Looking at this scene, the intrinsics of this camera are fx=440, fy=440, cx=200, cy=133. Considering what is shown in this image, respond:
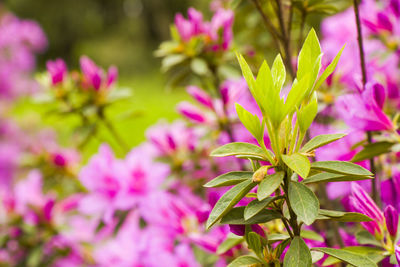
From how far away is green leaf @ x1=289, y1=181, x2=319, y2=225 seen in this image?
0.39m

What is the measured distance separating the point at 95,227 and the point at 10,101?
2.88m

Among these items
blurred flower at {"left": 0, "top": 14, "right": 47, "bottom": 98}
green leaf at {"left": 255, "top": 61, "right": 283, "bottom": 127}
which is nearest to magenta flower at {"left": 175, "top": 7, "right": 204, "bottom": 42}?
green leaf at {"left": 255, "top": 61, "right": 283, "bottom": 127}

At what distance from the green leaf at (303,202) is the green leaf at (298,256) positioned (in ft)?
0.14

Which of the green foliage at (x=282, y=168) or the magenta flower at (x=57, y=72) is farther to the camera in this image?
the magenta flower at (x=57, y=72)

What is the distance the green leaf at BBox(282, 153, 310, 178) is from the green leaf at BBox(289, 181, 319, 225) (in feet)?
0.12

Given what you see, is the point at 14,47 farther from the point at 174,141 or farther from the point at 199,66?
the point at 199,66

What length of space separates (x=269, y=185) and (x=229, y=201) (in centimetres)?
4

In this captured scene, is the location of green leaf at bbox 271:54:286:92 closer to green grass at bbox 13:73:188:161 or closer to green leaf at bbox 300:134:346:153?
green leaf at bbox 300:134:346:153

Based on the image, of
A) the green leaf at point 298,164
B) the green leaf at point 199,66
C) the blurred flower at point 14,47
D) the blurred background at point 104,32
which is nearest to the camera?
the green leaf at point 298,164

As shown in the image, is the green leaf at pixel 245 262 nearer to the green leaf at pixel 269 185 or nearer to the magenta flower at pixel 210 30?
the green leaf at pixel 269 185

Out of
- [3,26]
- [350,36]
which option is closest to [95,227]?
[350,36]

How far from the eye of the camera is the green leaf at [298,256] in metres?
0.41

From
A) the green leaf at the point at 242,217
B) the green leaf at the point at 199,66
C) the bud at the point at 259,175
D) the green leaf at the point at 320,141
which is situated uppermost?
the green leaf at the point at 199,66

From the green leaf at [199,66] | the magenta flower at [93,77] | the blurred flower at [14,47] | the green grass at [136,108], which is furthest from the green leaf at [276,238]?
the green grass at [136,108]
